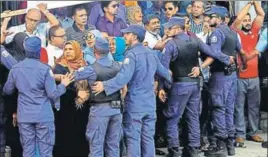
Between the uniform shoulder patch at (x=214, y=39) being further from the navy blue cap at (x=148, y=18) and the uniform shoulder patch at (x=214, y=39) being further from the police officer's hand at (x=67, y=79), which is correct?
the police officer's hand at (x=67, y=79)

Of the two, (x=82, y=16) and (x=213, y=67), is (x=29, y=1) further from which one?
(x=213, y=67)

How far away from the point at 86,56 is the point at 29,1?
0.84 m

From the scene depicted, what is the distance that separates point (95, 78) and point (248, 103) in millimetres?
3165

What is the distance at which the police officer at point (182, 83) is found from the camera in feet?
26.4

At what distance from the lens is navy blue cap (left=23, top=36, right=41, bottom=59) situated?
6.97m

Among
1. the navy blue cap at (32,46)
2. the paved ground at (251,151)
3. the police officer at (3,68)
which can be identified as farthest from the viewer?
the paved ground at (251,151)

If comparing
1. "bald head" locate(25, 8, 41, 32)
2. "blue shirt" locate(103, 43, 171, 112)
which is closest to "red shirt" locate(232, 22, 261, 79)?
"blue shirt" locate(103, 43, 171, 112)

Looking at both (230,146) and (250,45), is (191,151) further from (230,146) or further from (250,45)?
(250,45)

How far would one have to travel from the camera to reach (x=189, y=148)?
831 centimetres

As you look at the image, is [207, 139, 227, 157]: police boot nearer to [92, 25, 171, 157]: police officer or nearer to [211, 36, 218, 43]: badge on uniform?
[211, 36, 218, 43]: badge on uniform

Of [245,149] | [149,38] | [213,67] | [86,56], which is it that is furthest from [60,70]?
[245,149]

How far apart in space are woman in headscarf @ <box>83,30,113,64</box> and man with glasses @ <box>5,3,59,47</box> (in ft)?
1.22

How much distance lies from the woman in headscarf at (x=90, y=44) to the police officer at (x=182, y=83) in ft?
2.63

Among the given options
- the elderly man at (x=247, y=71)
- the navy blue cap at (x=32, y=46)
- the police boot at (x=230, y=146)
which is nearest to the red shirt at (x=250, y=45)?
the elderly man at (x=247, y=71)
